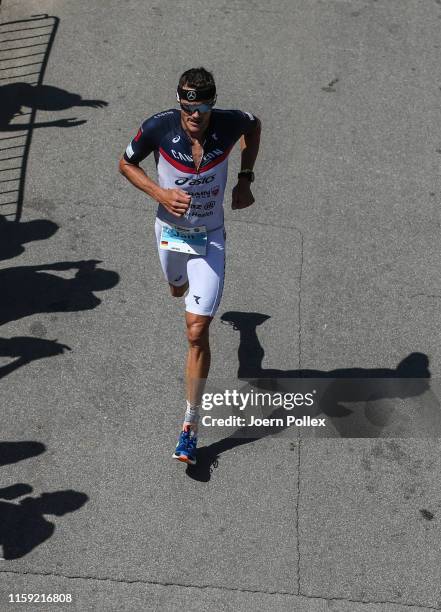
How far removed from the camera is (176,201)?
19.3 ft

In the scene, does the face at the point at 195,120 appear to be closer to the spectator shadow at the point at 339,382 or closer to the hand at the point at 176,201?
the hand at the point at 176,201

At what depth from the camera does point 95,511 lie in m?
6.14

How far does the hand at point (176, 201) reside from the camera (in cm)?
586

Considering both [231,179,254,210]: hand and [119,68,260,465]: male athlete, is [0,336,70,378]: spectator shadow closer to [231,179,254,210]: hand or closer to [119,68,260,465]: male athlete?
[119,68,260,465]: male athlete

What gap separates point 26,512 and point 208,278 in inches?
79.4

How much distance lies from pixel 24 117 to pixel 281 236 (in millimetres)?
3155

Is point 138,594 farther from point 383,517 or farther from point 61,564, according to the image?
point 383,517

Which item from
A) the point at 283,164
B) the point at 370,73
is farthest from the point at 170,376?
the point at 370,73

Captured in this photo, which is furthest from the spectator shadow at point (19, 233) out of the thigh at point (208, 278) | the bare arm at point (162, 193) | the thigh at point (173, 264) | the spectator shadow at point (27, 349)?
the thigh at point (208, 278)

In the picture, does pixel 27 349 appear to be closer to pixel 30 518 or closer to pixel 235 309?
pixel 30 518

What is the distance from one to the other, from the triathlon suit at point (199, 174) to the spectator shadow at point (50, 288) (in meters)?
1.35

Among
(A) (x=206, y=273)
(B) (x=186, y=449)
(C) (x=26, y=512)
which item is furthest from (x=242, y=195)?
(C) (x=26, y=512)

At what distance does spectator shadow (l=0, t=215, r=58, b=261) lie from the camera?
798 cm

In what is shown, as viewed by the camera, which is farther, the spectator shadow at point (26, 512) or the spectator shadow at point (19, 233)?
the spectator shadow at point (19, 233)
